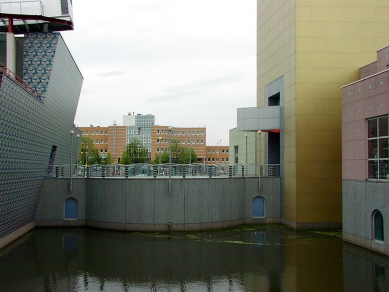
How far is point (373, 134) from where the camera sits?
827 inches

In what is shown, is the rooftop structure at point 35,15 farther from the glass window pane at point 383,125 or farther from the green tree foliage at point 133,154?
the green tree foliage at point 133,154

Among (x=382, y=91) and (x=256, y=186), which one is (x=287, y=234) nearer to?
Answer: (x=256, y=186)

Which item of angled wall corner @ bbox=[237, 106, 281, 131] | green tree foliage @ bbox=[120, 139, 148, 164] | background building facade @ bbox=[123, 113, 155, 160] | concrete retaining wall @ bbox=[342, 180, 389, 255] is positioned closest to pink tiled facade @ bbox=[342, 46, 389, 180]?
concrete retaining wall @ bbox=[342, 180, 389, 255]

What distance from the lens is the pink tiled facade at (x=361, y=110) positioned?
2017 cm

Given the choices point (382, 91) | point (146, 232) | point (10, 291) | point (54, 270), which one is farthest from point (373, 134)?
point (10, 291)

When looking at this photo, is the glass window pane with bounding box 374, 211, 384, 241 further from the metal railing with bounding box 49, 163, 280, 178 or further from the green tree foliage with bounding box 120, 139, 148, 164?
the green tree foliage with bounding box 120, 139, 148, 164

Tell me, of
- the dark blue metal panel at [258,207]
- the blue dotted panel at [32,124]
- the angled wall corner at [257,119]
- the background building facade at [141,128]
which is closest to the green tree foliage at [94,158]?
the background building facade at [141,128]

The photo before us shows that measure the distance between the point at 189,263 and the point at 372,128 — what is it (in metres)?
11.1

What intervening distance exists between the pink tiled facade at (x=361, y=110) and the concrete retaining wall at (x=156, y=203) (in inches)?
289

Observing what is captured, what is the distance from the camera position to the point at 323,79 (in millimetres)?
26719

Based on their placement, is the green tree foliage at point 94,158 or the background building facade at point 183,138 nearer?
the green tree foliage at point 94,158

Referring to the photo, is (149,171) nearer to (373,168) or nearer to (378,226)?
(373,168)

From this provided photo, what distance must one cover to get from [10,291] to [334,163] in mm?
19814

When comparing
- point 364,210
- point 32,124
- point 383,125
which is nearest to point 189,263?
point 364,210
